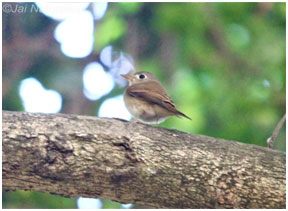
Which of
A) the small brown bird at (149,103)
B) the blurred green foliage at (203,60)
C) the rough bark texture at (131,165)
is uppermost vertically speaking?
the blurred green foliage at (203,60)

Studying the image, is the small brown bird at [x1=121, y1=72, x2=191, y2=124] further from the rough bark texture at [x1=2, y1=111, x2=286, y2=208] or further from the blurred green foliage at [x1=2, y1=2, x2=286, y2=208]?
the rough bark texture at [x1=2, y1=111, x2=286, y2=208]

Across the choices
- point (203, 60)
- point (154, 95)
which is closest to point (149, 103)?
point (154, 95)

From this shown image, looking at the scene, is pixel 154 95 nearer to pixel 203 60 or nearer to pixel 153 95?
pixel 153 95

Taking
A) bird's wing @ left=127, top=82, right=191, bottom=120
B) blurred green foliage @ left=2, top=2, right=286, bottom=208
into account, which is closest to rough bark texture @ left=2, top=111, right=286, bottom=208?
bird's wing @ left=127, top=82, right=191, bottom=120

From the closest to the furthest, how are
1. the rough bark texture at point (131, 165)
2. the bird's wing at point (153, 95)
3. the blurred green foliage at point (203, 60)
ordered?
1. the rough bark texture at point (131, 165)
2. the bird's wing at point (153, 95)
3. the blurred green foliage at point (203, 60)

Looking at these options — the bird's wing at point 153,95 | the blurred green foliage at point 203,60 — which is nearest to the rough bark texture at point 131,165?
the bird's wing at point 153,95

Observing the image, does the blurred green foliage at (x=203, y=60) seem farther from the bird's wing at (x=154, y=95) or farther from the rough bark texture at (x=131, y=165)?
the rough bark texture at (x=131, y=165)
